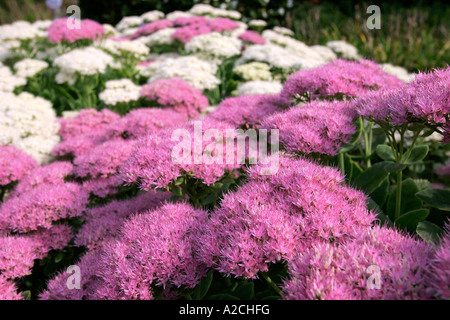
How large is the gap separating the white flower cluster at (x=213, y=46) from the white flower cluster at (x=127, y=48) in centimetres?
58

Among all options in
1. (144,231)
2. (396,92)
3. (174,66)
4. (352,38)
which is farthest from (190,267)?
(352,38)

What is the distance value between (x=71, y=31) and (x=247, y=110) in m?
3.32

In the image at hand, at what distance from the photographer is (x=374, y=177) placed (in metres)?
1.83

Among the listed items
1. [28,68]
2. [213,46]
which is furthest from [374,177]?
[28,68]

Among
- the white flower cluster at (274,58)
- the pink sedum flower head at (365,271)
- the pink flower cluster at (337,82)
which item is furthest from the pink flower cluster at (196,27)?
the pink sedum flower head at (365,271)

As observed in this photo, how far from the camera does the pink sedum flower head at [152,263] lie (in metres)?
1.32

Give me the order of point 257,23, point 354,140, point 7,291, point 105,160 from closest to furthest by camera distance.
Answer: point 7,291 → point 354,140 → point 105,160 → point 257,23

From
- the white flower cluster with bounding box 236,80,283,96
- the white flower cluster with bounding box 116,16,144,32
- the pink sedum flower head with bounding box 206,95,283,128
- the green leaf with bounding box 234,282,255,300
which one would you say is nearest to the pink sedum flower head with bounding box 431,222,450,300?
the green leaf with bounding box 234,282,255,300

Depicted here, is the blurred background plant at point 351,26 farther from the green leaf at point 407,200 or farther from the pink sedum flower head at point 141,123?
the pink sedum flower head at point 141,123

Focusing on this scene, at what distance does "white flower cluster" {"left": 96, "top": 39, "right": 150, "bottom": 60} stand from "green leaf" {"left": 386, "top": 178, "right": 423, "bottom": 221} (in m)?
3.67

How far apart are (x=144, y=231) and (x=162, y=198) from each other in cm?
61

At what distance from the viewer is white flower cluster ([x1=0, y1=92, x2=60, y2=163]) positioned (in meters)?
3.01

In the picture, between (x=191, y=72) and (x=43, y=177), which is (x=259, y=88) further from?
(x=43, y=177)

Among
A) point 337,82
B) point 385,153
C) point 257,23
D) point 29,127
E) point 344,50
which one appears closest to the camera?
point 385,153
